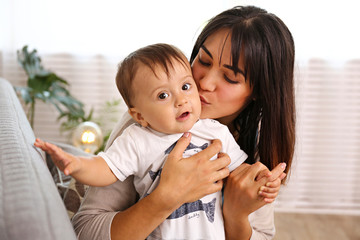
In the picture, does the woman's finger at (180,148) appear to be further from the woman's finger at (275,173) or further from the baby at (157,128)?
the woman's finger at (275,173)

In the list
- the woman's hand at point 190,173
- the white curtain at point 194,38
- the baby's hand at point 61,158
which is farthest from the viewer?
the white curtain at point 194,38

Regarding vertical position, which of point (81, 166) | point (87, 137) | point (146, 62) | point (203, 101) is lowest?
point (87, 137)

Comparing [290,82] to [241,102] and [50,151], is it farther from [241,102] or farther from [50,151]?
[50,151]

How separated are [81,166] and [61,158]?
0.07 metres

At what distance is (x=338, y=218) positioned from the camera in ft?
11.9

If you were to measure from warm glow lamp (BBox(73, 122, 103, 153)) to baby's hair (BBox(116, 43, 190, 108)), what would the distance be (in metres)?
1.57

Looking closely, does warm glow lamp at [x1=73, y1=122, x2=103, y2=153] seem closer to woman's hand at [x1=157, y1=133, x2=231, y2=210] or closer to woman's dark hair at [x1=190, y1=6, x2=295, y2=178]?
woman's dark hair at [x1=190, y1=6, x2=295, y2=178]

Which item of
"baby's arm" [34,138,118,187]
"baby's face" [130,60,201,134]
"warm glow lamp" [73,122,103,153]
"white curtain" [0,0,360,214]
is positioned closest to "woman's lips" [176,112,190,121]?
→ "baby's face" [130,60,201,134]

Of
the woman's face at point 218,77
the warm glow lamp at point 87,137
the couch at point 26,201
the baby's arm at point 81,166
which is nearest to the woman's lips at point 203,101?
the woman's face at point 218,77

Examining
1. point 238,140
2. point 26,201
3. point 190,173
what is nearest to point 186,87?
point 190,173

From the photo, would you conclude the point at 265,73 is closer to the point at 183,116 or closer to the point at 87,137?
the point at 183,116

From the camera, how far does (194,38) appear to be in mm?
3291

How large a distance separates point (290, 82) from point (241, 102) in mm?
195

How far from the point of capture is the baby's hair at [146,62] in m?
1.17
